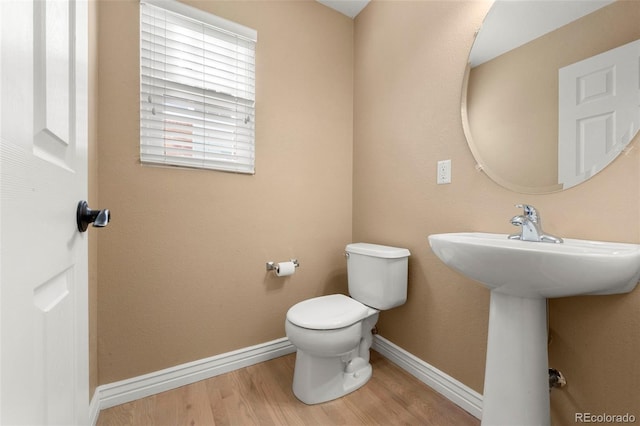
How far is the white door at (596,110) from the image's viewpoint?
91cm

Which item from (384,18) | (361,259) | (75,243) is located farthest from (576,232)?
(384,18)

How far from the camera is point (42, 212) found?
0.42 meters

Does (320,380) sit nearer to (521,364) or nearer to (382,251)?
(382,251)

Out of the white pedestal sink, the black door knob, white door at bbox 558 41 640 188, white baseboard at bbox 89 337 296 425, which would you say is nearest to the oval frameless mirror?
white door at bbox 558 41 640 188

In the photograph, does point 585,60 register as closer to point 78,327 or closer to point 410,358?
point 410,358

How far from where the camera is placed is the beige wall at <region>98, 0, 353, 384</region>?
4.35 feet

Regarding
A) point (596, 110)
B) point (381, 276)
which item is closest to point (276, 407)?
point (381, 276)

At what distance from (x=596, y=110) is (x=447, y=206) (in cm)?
63

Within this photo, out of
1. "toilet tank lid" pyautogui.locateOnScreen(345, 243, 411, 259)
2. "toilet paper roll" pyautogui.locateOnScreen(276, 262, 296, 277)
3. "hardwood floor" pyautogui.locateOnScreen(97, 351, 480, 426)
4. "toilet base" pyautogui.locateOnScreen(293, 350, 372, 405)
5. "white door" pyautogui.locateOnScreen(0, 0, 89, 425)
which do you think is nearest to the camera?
"white door" pyautogui.locateOnScreen(0, 0, 89, 425)

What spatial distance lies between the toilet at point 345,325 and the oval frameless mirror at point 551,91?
27.7 inches

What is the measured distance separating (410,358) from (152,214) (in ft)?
5.28

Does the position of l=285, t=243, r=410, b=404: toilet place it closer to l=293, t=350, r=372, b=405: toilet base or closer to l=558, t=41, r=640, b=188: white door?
l=293, t=350, r=372, b=405: toilet base

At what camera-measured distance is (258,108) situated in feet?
5.56

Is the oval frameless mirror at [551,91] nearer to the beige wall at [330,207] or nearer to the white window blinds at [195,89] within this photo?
the beige wall at [330,207]
